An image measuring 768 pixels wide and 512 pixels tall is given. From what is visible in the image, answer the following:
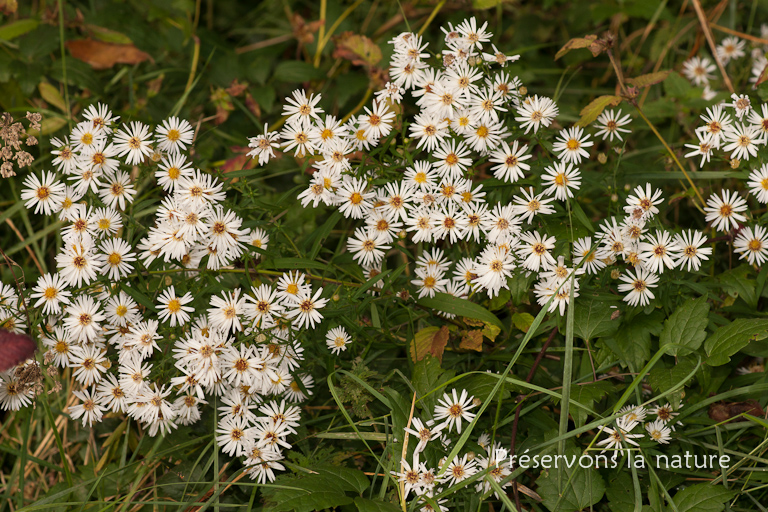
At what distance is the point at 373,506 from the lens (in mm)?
2123

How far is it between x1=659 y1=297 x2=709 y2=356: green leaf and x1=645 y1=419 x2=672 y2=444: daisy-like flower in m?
0.29

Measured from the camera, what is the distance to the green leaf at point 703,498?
85.5 inches

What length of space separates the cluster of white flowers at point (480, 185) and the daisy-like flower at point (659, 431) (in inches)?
19.2

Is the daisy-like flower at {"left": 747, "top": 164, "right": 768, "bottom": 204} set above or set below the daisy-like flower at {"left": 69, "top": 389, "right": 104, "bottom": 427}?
above

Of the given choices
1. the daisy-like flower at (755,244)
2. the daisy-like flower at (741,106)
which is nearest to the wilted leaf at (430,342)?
the daisy-like flower at (755,244)

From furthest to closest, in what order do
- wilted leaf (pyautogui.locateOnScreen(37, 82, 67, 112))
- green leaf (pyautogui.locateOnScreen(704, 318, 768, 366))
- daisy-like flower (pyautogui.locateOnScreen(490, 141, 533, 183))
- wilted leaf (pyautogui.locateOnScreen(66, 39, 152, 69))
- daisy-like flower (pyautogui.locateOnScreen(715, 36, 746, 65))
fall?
daisy-like flower (pyautogui.locateOnScreen(715, 36, 746, 65))
wilted leaf (pyautogui.locateOnScreen(66, 39, 152, 69))
wilted leaf (pyautogui.locateOnScreen(37, 82, 67, 112))
daisy-like flower (pyautogui.locateOnScreen(490, 141, 533, 183))
green leaf (pyautogui.locateOnScreen(704, 318, 768, 366))

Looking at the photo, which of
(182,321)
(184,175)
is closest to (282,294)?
(182,321)

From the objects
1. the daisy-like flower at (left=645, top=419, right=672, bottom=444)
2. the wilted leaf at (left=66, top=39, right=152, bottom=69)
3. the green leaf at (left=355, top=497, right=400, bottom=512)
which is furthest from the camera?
the wilted leaf at (left=66, top=39, right=152, bottom=69)

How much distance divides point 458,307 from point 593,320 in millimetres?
535

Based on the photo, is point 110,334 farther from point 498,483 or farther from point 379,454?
point 498,483

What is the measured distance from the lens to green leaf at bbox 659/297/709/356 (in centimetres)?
226

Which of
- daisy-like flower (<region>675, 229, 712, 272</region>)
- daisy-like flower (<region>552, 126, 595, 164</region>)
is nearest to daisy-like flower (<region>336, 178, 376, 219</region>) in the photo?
daisy-like flower (<region>552, 126, 595, 164</region>)

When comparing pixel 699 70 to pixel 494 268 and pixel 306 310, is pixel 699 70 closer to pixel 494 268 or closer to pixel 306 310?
pixel 494 268

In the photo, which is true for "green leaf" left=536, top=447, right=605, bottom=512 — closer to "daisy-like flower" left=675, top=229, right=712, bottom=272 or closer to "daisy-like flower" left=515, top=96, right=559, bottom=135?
"daisy-like flower" left=675, top=229, right=712, bottom=272
